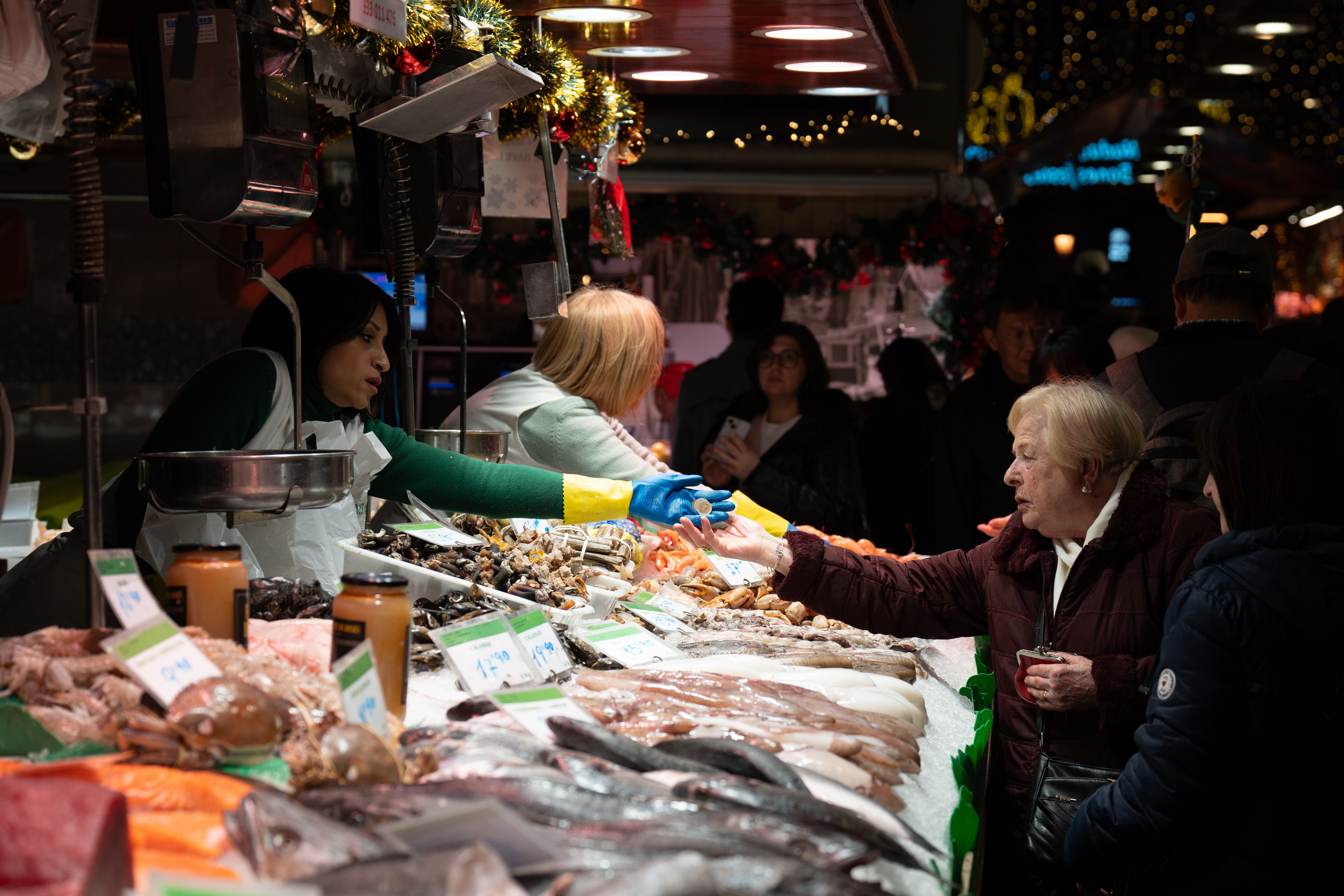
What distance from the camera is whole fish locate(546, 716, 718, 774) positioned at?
1790mm

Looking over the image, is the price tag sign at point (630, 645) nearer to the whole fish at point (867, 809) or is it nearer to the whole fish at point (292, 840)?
the whole fish at point (867, 809)

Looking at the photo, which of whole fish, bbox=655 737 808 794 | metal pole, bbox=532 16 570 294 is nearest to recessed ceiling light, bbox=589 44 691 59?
metal pole, bbox=532 16 570 294

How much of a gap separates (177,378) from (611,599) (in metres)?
5.95

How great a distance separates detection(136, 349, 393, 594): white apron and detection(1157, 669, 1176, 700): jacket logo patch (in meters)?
1.73

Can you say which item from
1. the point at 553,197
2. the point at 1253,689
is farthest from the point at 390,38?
the point at 1253,689

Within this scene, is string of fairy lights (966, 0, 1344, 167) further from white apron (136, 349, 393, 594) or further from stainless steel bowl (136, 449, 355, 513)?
stainless steel bowl (136, 449, 355, 513)

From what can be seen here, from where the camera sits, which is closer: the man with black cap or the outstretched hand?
the outstretched hand

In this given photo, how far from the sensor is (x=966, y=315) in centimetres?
793

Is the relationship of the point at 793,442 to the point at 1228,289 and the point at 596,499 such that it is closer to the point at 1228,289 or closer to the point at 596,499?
the point at 1228,289

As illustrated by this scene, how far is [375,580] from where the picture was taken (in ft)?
6.15

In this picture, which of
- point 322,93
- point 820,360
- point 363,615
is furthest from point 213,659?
point 820,360

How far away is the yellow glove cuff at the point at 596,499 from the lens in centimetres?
331

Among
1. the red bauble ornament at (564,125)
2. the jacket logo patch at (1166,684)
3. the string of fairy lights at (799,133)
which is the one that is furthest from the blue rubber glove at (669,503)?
the string of fairy lights at (799,133)

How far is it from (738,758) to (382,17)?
1.76m
